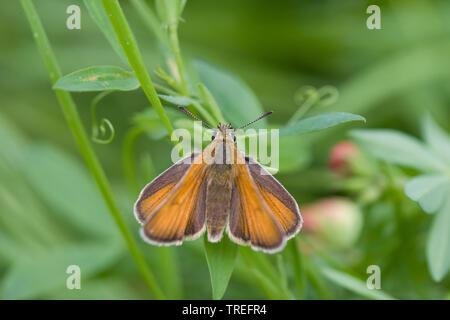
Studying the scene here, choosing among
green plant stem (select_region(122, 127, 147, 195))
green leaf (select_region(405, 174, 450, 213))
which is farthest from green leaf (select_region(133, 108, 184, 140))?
green leaf (select_region(405, 174, 450, 213))

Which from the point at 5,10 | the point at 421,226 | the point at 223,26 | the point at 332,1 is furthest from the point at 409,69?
the point at 5,10

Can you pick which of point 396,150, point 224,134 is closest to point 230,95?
point 224,134

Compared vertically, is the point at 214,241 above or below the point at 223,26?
below

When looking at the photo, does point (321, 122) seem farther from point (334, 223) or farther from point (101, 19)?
point (334, 223)

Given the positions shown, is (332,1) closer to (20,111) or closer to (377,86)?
(377,86)

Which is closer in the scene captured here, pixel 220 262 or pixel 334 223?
pixel 220 262

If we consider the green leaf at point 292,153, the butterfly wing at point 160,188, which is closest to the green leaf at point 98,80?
the butterfly wing at point 160,188

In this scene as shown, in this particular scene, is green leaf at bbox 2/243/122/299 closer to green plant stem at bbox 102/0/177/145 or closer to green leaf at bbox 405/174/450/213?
green plant stem at bbox 102/0/177/145
